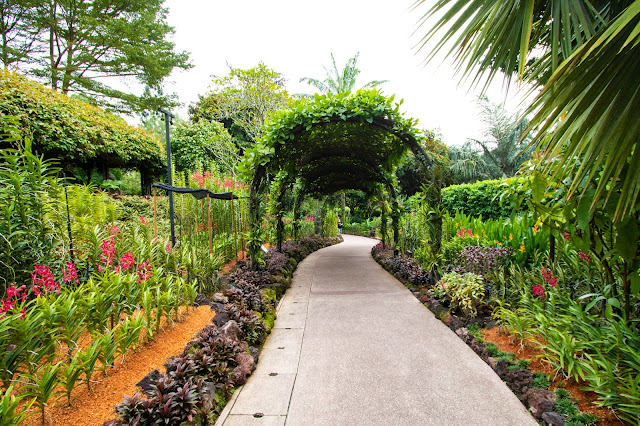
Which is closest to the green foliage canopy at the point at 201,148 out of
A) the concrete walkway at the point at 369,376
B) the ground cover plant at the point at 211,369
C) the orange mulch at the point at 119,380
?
the ground cover plant at the point at 211,369

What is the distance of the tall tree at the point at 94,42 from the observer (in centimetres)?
934

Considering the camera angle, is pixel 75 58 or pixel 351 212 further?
pixel 351 212

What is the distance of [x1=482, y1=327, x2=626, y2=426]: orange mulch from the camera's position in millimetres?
1681

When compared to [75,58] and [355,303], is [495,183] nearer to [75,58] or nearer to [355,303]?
[355,303]

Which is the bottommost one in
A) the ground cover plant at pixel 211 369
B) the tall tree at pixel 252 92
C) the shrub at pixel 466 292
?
the ground cover plant at pixel 211 369

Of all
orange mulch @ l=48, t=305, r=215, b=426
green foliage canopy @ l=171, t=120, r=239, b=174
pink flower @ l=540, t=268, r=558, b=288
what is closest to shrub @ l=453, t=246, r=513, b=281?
pink flower @ l=540, t=268, r=558, b=288

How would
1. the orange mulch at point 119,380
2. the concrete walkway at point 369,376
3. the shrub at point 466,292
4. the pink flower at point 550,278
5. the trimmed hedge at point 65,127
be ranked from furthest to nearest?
1. the trimmed hedge at point 65,127
2. the shrub at point 466,292
3. the pink flower at point 550,278
4. the concrete walkway at point 369,376
5. the orange mulch at point 119,380

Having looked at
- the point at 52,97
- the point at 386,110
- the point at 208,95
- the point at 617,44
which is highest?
the point at 208,95

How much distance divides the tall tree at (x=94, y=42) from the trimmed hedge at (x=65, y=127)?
2.99 metres

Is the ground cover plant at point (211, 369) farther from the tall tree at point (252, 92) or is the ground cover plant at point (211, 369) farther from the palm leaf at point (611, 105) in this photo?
the tall tree at point (252, 92)

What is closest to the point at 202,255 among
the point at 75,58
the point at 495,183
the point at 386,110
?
the point at 386,110

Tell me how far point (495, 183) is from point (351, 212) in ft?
58.1

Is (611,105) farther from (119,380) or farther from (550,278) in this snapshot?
(119,380)

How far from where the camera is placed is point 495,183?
7.19 metres
